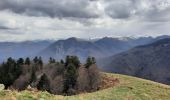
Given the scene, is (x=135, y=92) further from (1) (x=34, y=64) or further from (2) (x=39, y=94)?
(1) (x=34, y=64)

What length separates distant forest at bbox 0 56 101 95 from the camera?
374 feet

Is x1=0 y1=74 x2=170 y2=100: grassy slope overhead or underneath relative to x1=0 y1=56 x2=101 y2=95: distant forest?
overhead

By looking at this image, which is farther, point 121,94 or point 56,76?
point 56,76

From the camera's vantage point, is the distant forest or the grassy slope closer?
the grassy slope

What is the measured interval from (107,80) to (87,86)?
16755 mm

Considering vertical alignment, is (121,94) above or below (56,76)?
above

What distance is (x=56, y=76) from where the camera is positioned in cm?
13712

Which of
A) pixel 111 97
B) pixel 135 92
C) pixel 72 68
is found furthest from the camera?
pixel 72 68

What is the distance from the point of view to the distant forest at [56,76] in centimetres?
11412

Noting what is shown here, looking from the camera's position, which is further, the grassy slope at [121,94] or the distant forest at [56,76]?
the distant forest at [56,76]

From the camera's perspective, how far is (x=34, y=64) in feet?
497

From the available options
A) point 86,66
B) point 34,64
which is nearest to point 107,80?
point 86,66

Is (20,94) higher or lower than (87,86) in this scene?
higher

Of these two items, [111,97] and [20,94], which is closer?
[20,94]
